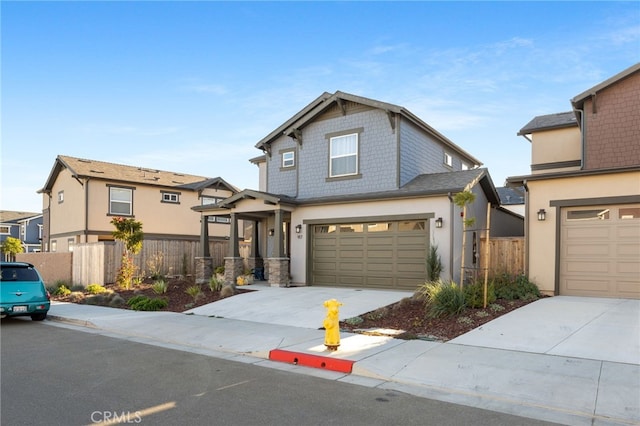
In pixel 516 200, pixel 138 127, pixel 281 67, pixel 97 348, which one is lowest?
pixel 97 348

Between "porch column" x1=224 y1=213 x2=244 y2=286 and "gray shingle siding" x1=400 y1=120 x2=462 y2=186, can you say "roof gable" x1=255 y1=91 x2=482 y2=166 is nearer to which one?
"gray shingle siding" x1=400 y1=120 x2=462 y2=186

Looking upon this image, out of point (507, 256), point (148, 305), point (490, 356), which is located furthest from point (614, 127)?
point (148, 305)

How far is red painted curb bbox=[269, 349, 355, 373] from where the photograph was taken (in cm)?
749

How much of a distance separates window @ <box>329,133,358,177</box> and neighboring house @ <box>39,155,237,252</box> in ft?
38.5

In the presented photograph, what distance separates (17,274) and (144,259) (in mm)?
8781

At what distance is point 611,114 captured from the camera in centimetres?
1580

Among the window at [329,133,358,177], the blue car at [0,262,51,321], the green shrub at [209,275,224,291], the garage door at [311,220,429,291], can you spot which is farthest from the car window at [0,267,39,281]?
the window at [329,133,358,177]

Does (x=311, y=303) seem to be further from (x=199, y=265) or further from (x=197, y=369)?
(x=199, y=265)

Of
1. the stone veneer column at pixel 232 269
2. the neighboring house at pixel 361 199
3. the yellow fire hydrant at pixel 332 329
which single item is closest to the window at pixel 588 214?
the neighboring house at pixel 361 199

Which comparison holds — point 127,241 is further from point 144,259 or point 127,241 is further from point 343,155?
point 343,155

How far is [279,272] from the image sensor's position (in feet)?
58.5

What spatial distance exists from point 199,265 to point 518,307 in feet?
44.9

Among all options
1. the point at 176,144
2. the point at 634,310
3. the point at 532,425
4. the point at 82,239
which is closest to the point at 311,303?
the point at 634,310

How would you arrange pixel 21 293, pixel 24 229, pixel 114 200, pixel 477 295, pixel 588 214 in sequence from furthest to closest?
pixel 24 229
pixel 114 200
pixel 588 214
pixel 21 293
pixel 477 295
